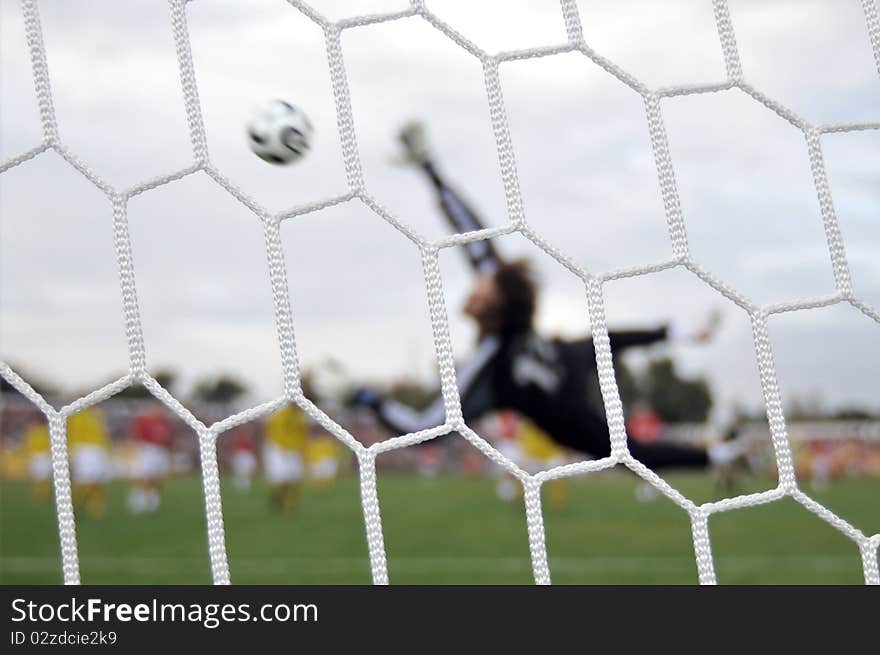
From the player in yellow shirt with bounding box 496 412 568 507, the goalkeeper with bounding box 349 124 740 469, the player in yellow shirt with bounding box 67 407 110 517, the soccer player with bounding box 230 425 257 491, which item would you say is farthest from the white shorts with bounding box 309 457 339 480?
the goalkeeper with bounding box 349 124 740 469

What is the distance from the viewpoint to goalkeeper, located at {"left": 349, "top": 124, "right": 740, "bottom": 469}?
2.58m

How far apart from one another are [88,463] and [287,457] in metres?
1.52

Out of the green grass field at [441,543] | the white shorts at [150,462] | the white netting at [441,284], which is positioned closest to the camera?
the white netting at [441,284]

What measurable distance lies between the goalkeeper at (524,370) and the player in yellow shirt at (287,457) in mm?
4589

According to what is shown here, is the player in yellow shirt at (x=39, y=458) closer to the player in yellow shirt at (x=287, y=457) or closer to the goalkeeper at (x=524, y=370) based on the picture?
the player in yellow shirt at (x=287, y=457)

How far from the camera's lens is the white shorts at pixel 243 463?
12484 mm

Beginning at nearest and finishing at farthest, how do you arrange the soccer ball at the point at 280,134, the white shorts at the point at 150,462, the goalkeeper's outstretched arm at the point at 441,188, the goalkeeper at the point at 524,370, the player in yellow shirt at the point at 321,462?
the soccer ball at the point at 280,134 < the goalkeeper's outstretched arm at the point at 441,188 < the goalkeeper at the point at 524,370 < the white shorts at the point at 150,462 < the player in yellow shirt at the point at 321,462

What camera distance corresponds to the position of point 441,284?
1.13m

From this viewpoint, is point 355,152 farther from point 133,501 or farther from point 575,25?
point 133,501

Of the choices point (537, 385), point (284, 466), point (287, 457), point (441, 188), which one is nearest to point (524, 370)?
point (537, 385)

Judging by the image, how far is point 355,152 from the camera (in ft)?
Answer: 3.85

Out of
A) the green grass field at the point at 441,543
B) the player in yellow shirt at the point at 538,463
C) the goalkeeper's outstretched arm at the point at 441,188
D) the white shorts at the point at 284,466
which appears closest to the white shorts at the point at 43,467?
the green grass field at the point at 441,543

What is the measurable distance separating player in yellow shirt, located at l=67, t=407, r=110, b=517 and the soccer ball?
6406 millimetres
